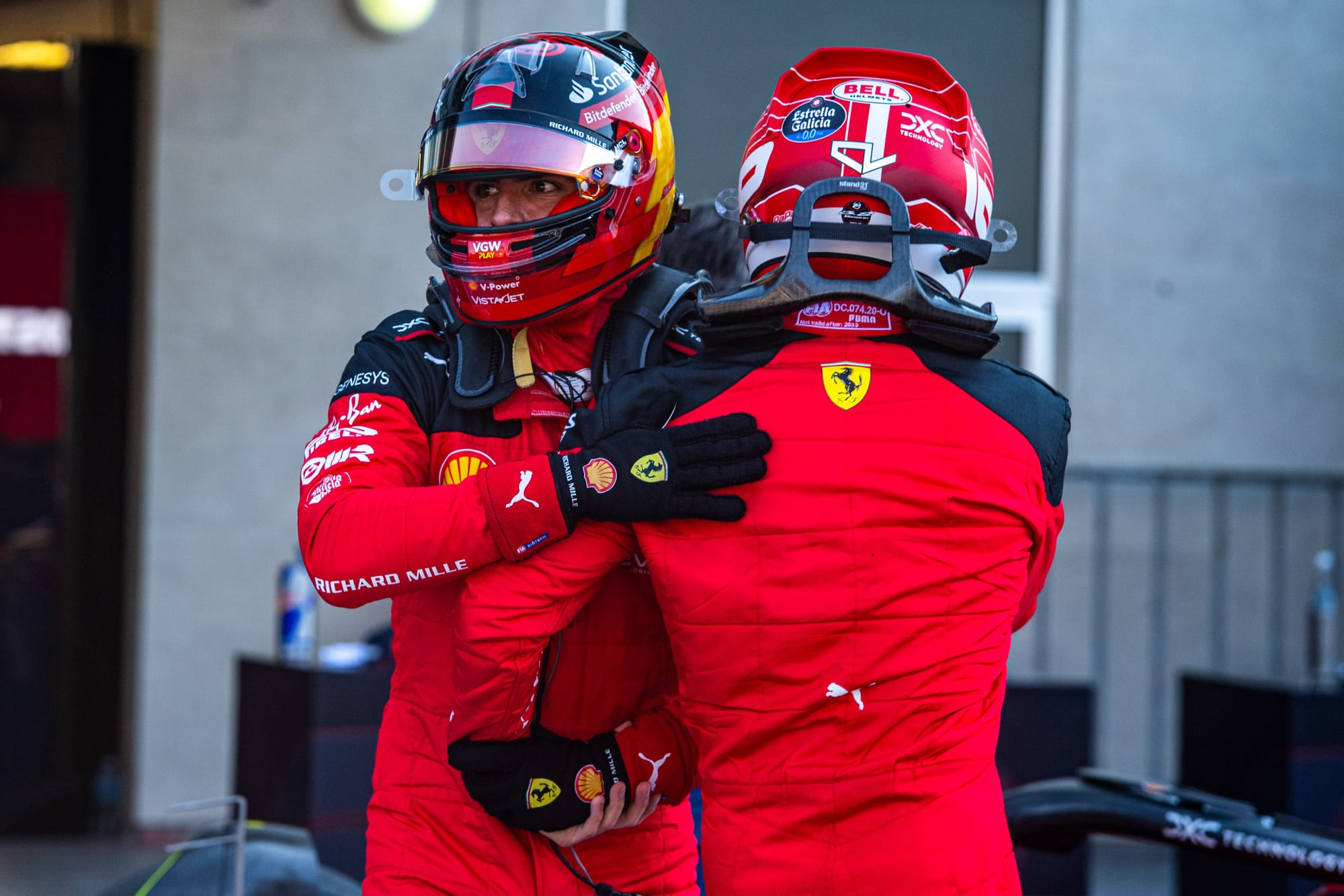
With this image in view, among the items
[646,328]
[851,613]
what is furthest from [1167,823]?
[646,328]

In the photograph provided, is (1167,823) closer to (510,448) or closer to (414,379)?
(510,448)

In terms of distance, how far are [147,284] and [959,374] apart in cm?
434

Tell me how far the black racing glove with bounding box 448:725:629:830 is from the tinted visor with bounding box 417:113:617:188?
2.28 feet

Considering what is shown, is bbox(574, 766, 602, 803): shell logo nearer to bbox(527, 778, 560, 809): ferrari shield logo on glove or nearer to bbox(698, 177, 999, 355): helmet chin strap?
bbox(527, 778, 560, 809): ferrari shield logo on glove

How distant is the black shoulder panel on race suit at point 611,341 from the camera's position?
159cm

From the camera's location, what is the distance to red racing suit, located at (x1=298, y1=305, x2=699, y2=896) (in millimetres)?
1426

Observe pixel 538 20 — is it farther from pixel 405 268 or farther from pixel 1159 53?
pixel 1159 53

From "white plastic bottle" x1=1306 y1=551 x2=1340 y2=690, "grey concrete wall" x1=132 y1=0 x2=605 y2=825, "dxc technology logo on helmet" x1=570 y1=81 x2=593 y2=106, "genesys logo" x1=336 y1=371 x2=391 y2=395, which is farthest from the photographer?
"grey concrete wall" x1=132 y1=0 x2=605 y2=825

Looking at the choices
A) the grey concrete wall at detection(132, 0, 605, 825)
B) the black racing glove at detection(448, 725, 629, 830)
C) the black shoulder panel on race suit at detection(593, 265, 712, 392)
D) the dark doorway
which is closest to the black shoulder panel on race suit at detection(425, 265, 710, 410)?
the black shoulder panel on race suit at detection(593, 265, 712, 392)

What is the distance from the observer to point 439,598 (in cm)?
158

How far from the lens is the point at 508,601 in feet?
4.62

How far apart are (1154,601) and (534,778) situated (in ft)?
13.9

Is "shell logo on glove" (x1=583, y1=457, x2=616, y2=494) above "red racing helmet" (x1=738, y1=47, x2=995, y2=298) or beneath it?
beneath

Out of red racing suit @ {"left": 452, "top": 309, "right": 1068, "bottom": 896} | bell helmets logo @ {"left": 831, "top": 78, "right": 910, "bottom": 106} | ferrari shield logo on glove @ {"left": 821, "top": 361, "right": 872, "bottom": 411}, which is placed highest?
bell helmets logo @ {"left": 831, "top": 78, "right": 910, "bottom": 106}
